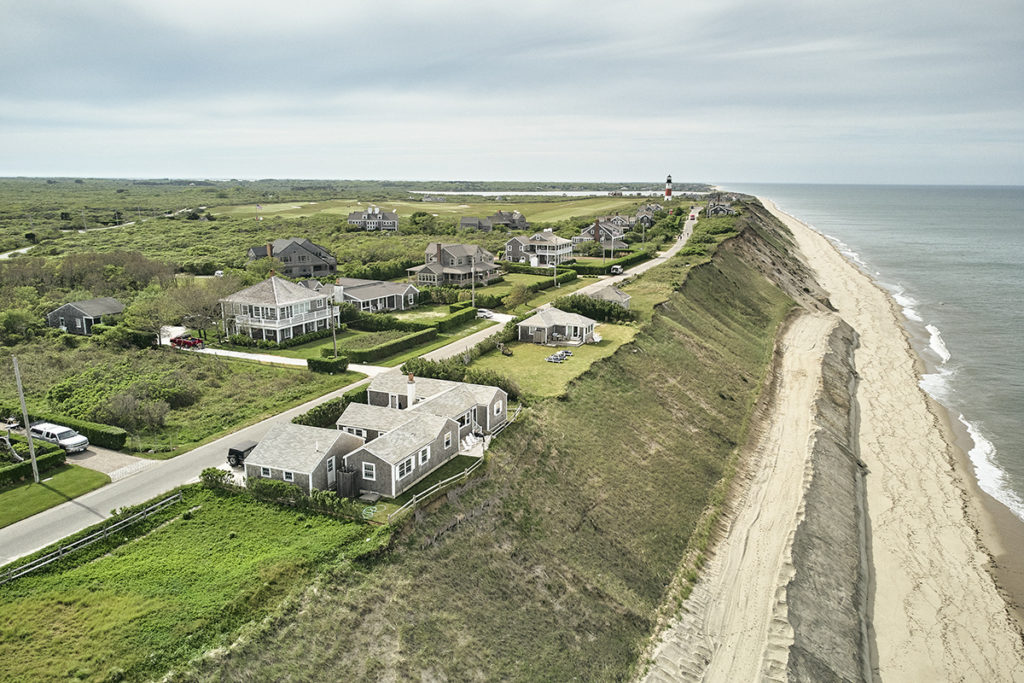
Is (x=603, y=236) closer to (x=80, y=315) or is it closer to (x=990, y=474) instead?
(x=990, y=474)

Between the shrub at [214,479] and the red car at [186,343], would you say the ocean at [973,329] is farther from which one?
the red car at [186,343]

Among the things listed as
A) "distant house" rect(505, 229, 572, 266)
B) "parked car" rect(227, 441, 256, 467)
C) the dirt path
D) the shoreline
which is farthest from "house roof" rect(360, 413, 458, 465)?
"distant house" rect(505, 229, 572, 266)

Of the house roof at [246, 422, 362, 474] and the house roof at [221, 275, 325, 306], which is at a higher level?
the house roof at [221, 275, 325, 306]

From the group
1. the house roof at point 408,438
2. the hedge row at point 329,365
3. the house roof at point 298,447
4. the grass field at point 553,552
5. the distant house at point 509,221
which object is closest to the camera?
the grass field at point 553,552

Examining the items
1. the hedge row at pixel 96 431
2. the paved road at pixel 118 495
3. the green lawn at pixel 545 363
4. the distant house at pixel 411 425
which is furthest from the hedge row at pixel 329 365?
the hedge row at pixel 96 431

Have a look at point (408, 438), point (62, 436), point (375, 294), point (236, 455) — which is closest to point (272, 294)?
point (375, 294)

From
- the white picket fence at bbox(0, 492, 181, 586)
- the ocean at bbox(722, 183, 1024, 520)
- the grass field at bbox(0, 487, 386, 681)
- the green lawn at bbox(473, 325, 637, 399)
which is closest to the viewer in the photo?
the grass field at bbox(0, 487, 386, 681)

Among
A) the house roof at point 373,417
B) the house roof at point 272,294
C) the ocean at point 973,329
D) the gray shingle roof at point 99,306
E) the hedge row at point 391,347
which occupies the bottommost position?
the ocean at point 973,329

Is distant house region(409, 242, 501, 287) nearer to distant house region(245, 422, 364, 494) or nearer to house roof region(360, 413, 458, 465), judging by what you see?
house roof region(360, 413, 458, 465)
